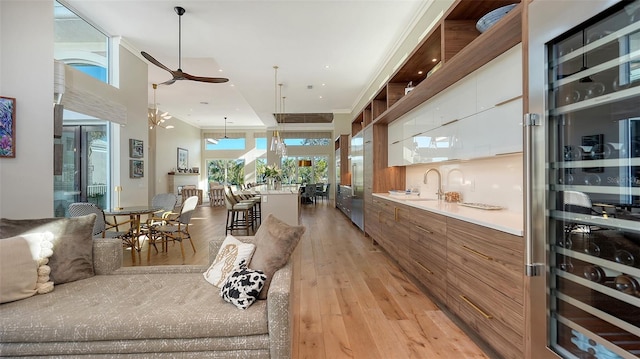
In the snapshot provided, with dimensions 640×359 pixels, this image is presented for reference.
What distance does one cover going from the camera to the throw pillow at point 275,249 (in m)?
1.81

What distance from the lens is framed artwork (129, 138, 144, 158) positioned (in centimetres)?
517

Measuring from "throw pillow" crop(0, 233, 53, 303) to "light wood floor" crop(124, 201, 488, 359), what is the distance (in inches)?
69.4

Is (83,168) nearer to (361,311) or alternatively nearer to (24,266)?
(24,266)

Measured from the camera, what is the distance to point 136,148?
5.29 meters

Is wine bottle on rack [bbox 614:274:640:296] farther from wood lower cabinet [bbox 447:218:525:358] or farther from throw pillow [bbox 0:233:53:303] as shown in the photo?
→ throw pillow [bbox 0:233:53:303]

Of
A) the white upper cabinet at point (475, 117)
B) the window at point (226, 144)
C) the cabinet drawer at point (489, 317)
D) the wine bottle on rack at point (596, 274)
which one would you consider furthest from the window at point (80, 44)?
the window at point (226, 144)

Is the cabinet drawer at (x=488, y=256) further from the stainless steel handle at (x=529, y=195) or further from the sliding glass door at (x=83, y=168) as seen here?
the sliding glass door at (x=83, y=168)

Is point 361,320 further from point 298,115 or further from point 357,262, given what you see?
point 298,115

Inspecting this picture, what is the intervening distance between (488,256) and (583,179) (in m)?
0.73

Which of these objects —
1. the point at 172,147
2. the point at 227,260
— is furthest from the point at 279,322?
the point at 172,147

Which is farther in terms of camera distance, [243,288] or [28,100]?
[28,100]

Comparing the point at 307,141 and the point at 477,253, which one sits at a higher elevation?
the point at 307,141

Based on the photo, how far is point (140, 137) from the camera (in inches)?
214

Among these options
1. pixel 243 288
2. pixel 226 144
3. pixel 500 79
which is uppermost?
pixel 226 144
